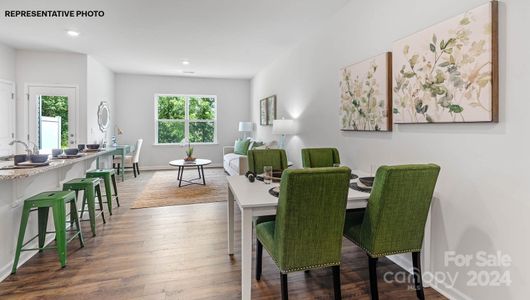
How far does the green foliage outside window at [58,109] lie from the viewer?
17.8ft

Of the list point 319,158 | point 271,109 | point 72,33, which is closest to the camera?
point 319,158

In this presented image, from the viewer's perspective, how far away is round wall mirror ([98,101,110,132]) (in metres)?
6.27

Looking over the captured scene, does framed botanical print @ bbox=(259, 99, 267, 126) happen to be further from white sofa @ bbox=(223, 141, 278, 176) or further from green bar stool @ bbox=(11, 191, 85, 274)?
green bar stool @ bbox=(11, 191, 85, 274)

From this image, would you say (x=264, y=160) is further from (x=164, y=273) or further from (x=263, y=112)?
(x=263, y=112)

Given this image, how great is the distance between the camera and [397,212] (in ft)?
5.90

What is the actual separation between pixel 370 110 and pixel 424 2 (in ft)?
3.18

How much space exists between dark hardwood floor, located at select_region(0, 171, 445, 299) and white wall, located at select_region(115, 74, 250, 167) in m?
4.77

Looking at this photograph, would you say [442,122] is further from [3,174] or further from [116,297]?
[3,174]

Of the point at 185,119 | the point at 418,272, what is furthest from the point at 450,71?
the point at 185,119

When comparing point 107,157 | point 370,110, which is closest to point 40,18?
point 107,157

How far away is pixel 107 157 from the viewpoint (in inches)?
258

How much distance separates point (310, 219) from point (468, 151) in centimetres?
116

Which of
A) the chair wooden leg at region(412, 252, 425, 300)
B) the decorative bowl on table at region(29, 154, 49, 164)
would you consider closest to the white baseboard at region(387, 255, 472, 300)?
the chair wooden leg at region(412, 252, 425, 300)

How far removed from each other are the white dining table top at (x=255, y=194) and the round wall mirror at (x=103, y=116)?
200 inches
